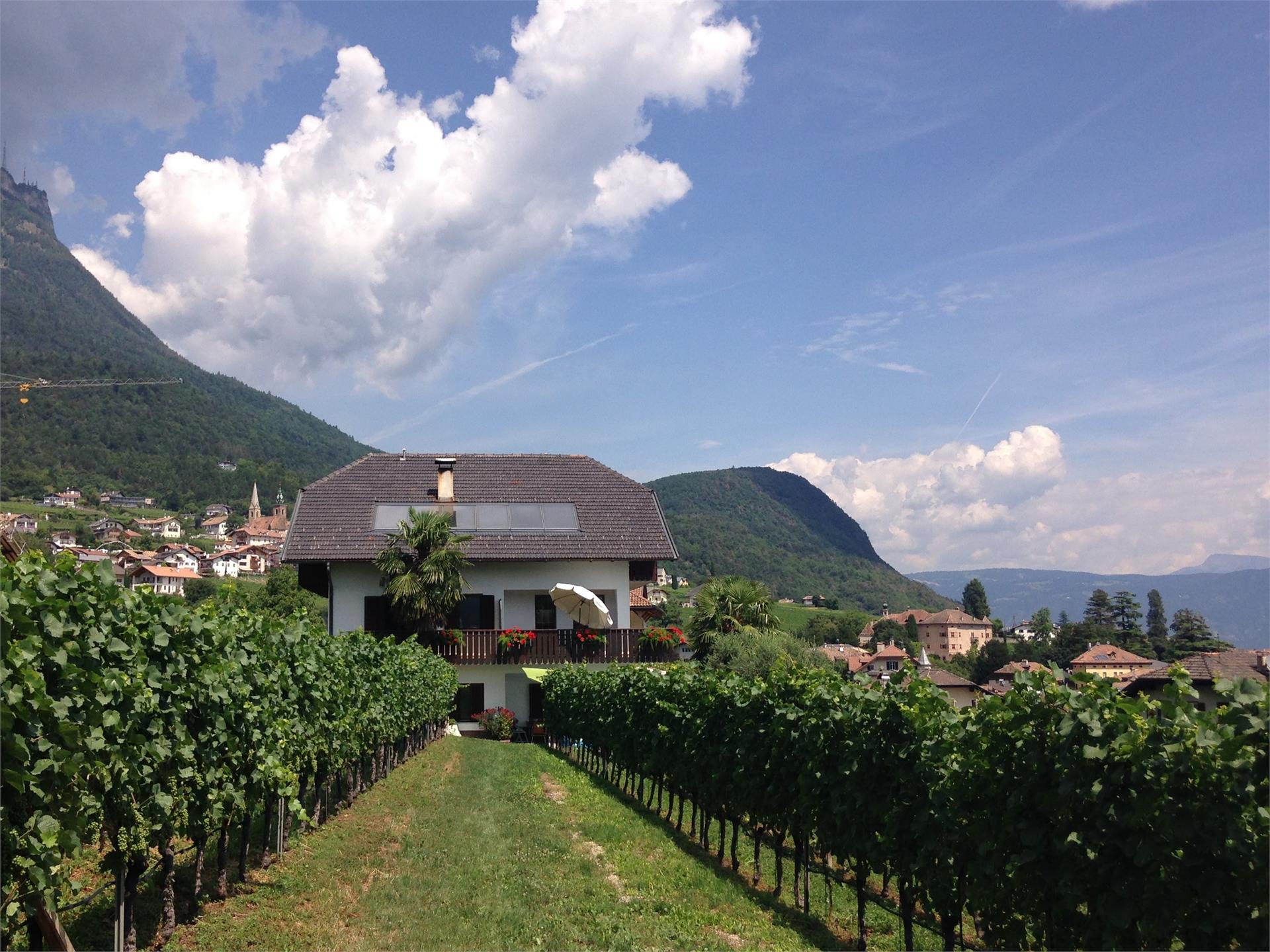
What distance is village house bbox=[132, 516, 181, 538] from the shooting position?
133375 millimetres

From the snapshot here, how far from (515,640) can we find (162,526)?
13241 centimetres

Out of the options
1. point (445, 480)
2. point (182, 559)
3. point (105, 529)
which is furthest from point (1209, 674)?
point (182, 559)

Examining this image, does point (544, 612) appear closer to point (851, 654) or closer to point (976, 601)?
point (851, 654)

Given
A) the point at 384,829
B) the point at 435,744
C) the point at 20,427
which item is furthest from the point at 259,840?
the point at 20,427

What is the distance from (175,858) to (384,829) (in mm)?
3447

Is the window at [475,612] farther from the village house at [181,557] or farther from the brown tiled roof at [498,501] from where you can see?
the village house at [181,557]

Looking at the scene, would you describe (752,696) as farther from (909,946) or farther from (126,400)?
(126,400)

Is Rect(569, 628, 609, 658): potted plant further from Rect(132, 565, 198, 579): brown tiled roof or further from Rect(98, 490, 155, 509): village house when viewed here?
Rect(98, 490, 155, 509): village house

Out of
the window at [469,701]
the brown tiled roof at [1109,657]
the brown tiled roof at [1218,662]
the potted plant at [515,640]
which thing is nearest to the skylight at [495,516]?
the potted plant at [515,640]

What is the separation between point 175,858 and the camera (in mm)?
7961

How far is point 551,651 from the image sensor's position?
96.3ft

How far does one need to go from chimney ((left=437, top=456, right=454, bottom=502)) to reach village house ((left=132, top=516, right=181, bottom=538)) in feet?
384

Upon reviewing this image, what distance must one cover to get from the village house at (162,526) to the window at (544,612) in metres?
120

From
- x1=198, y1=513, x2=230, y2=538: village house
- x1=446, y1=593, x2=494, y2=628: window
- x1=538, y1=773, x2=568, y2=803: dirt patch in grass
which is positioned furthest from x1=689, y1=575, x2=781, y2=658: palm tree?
x1=198, y1=513, x2=230, y2=538: village house
